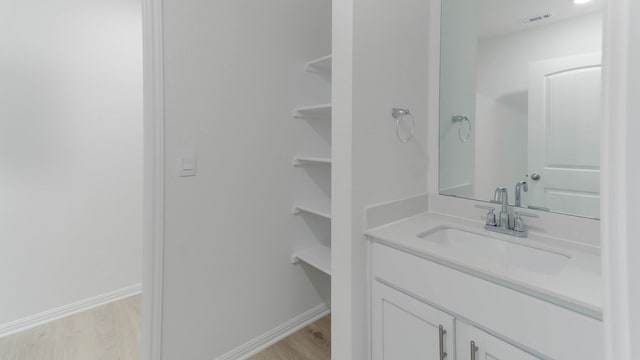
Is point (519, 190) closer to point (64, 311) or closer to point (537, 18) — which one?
point (537, 18)

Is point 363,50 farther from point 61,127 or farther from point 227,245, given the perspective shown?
point 61,127

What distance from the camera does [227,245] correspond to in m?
1.71

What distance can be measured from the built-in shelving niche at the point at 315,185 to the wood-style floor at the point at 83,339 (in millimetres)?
1150

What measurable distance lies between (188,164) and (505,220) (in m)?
1.48

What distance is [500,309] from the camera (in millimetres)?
938

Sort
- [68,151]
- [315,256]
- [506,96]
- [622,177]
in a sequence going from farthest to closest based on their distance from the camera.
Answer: [68,151] < [315,256] < [506,96] < [622,177]

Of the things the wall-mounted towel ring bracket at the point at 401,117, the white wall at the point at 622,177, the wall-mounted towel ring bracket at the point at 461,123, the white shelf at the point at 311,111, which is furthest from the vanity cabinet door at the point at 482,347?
the white shelf at the point at 311,111

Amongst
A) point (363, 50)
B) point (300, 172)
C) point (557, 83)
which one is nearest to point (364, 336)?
point (300, 172)

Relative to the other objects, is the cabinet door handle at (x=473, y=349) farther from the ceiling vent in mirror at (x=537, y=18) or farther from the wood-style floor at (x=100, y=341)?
the ceiling vent in mirror at (x=537, y=18)

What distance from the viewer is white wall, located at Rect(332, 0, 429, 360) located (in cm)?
125


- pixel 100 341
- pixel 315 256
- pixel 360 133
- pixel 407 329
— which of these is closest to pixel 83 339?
pixel 100 341

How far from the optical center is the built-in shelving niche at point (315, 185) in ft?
6.55

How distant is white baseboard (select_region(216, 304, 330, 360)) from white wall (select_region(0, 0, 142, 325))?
1.26 meters

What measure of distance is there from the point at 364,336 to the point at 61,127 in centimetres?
234
